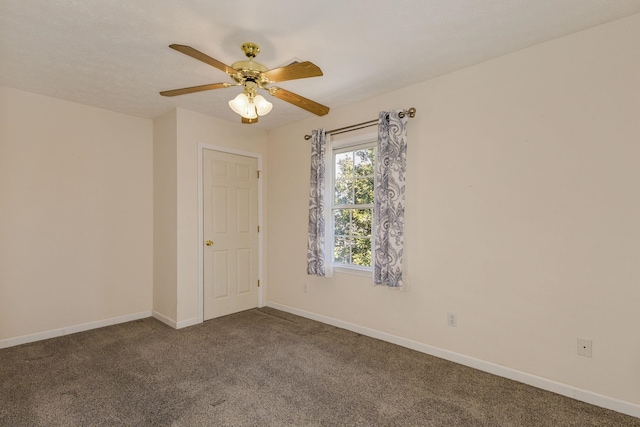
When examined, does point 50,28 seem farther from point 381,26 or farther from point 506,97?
point 506,97

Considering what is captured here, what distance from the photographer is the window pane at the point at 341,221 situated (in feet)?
12.1

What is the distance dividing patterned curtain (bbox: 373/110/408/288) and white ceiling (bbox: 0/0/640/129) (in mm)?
436

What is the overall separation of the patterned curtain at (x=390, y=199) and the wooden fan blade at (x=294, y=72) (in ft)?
4.02

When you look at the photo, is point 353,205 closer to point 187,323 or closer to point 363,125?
point 363,125

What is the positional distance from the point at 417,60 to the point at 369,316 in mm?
2499

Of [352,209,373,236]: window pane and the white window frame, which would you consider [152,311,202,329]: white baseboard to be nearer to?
the white window frame

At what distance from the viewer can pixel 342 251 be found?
12.3 feet

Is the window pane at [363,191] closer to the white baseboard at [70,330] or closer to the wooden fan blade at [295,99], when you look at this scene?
the wooden fan blade at [295,99]

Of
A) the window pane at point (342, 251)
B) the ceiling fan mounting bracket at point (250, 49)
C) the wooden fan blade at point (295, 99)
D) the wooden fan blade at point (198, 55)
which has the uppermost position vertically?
the ceiling fan mounting bracket at point (250, 49)

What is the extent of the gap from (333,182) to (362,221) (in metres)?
0.61

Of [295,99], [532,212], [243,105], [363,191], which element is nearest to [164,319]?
[363,191]

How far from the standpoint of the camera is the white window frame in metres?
3.42

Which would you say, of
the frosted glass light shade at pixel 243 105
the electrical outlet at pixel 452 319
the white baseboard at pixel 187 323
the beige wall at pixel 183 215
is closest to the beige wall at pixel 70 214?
the beige wall at pixel 183 215

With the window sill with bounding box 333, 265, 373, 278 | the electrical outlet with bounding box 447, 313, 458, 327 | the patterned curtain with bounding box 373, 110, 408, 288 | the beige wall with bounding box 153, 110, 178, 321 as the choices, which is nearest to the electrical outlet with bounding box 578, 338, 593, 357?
the electrical outlet with bounding box 447, 313, 458, 327
